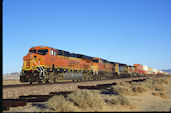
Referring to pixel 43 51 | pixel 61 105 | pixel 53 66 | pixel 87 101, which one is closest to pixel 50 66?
pixel 53 66

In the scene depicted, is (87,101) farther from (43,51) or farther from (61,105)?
(43,51)

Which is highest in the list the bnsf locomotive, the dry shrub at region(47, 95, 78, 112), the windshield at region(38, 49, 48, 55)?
the windshield at region(38, 49, 48, 55)

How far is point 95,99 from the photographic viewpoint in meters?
7.72

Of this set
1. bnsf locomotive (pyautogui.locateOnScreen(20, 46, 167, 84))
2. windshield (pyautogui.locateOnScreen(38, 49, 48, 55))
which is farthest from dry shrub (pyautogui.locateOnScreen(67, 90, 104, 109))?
windshield (pyautogui.locateOnScreen(38, 49, 48, 55))

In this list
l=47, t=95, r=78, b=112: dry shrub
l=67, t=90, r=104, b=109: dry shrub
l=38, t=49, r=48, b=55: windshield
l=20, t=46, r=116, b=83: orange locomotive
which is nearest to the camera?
l=47, t=95, r=78, b=112: dry shrub

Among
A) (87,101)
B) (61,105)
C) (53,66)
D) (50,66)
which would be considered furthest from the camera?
(53,66)

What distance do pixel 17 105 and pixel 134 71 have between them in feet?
179

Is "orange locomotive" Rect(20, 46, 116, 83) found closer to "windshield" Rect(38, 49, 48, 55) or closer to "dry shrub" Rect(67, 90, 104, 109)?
"windshield" Rect(38, 49, 48, 55)

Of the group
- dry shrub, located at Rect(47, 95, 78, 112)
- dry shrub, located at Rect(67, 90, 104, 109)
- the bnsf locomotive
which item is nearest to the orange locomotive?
the bnsf locomotive

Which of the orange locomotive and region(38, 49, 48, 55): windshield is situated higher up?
region(38, 49, 48, 55): windshield

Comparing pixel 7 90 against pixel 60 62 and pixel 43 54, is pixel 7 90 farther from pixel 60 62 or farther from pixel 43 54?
pixel 60 62

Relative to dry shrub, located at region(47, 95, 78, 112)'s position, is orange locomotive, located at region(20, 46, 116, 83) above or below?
above

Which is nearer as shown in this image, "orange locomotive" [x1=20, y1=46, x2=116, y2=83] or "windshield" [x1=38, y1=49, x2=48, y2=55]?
"orange locomotive" [x1=20, y1=46, x2=116, y2=83]

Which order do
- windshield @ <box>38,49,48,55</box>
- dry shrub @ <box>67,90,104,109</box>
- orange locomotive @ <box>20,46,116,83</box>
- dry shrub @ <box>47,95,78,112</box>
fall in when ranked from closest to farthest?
dry shrub @ <box>47,95,78,112</box>
dry shrub @ <box>67,90,104,109</box>
orange locomotive @ <box>20,46,116,83</box>
windshield @ <box>38,49,48,55</box>
